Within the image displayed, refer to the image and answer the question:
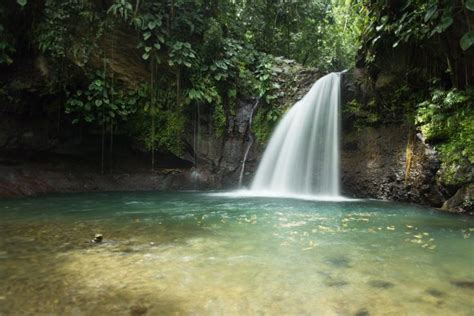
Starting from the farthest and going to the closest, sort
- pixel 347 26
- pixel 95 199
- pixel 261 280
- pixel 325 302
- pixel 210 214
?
pixel 347 26 < pixel 95 199 < pixel 210 214 < pixel 261 280 < pixel 325 302

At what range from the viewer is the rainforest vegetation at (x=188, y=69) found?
24.5 ft

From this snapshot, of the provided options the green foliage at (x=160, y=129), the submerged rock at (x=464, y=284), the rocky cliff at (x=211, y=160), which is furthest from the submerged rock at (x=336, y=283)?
the green foliage at (x=160, y=129)

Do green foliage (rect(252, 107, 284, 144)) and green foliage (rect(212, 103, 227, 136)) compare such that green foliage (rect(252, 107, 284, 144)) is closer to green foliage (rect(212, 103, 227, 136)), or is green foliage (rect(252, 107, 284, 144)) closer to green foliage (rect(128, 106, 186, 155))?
green foliage (rect(212, 103, 227, 136))

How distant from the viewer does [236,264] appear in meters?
3.33

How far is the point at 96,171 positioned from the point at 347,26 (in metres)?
8.62

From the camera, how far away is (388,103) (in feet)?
29.0

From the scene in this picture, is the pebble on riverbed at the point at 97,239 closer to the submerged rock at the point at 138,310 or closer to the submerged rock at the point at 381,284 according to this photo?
the submerged rock at the point at 138,310

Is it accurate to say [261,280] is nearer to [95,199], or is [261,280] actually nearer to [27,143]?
[95,199]

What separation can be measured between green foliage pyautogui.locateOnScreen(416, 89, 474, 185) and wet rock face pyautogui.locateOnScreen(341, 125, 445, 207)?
26 centimetres

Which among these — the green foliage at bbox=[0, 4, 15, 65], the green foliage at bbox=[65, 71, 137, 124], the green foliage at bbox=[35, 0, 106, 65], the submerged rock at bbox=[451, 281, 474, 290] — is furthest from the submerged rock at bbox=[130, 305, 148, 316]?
the green foliage at bbox=[35, 0, 106, 65]

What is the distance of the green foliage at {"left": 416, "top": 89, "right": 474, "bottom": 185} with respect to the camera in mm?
6707

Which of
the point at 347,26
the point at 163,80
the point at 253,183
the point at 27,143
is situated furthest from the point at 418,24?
the point at 27,143

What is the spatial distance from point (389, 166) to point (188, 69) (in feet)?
19.5

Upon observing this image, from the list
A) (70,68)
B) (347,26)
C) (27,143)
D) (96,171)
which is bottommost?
(96,171)
